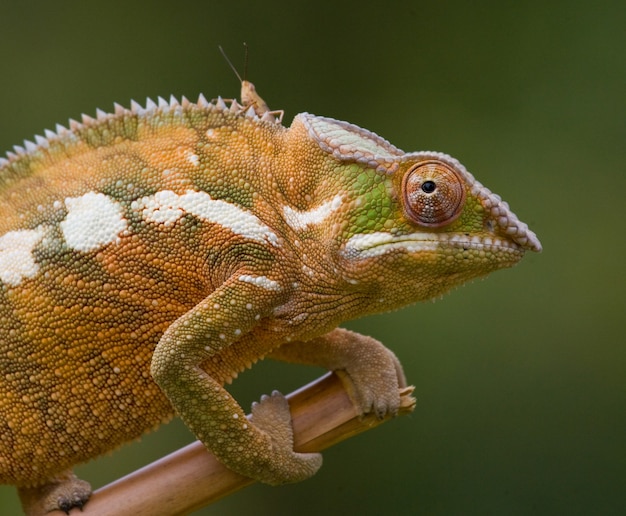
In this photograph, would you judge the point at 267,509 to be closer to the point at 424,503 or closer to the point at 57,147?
the point at 424,503

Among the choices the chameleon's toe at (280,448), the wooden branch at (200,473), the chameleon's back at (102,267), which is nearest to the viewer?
the chameleon's back at (102,267)

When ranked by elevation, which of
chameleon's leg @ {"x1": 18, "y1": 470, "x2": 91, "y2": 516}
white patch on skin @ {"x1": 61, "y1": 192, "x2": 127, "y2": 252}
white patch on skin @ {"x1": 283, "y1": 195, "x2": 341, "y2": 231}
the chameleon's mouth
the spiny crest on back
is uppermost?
the spiny crest on back

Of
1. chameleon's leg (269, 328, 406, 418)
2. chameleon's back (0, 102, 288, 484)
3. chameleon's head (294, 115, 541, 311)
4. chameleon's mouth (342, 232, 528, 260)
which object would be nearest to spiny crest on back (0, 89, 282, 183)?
chameleon's back (0, 102, 288, 484)

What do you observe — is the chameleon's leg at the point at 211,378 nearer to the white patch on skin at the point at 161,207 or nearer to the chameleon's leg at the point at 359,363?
the white patch on skin at the point at 161,207

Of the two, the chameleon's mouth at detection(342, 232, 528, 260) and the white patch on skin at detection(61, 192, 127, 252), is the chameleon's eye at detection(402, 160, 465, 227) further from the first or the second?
the white patch on skin at detection(61, 192, 127, 252)

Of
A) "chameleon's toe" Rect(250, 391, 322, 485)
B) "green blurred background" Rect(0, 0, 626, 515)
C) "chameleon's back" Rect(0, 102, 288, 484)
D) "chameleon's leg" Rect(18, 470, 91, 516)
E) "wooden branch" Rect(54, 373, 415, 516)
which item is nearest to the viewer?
"chameleon's back" Rect(0, 102, 288, 484)

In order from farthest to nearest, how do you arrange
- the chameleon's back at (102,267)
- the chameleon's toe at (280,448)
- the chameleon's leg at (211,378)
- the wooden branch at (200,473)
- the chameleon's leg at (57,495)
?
the chameleon's leg at (57,495) → the wooden branch at (200,473) → the chameleon's toe at (280,448) → the chameleon's back at (102,267) → the chameleon's leg at (211,378)

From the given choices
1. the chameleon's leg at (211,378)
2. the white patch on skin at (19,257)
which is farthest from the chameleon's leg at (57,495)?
the white patch on skin at (19,257)

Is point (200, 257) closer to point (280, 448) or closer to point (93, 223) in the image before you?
point (93, 223)
